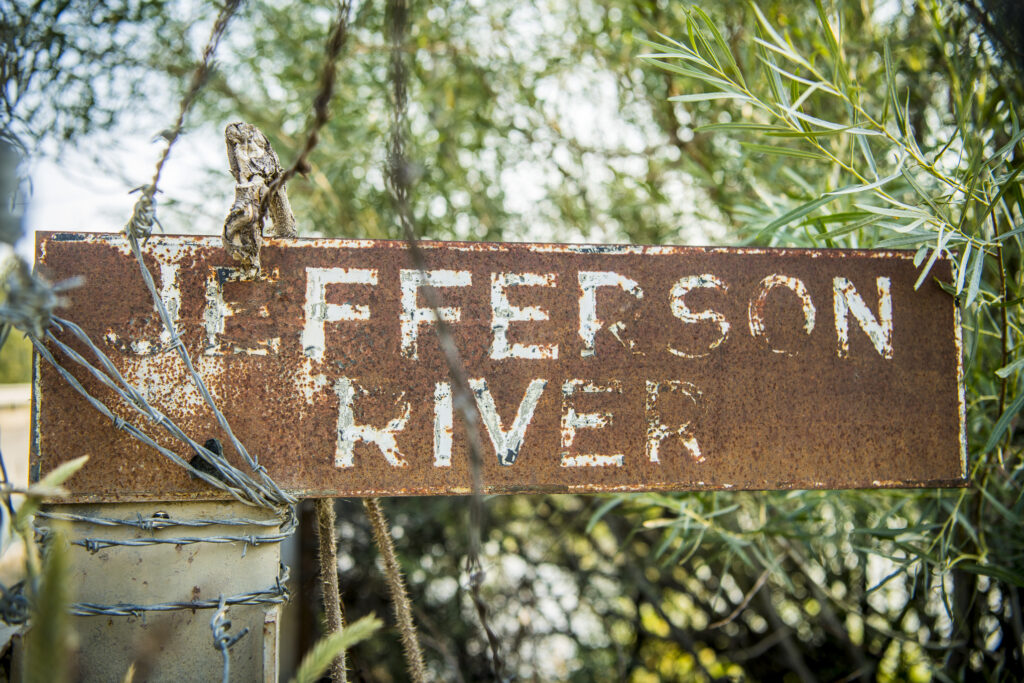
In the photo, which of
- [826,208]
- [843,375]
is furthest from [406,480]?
[826,208]

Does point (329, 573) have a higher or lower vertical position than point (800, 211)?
lower

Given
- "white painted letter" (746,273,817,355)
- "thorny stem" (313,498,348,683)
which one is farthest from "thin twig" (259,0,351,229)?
"white painted letter" (746,273,817,355)

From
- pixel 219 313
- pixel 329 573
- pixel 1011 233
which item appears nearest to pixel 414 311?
pixel 219 313

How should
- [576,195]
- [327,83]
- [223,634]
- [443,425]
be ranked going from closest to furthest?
[327,83]
[223,634]
[443,425]
[576,195]

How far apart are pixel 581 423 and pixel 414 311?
0.24 m

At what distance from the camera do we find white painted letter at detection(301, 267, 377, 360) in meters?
0.78

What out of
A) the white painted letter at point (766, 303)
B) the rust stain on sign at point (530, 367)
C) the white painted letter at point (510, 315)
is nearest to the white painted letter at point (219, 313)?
the rust stain on sign at point (530, 367)

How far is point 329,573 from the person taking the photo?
80 cm

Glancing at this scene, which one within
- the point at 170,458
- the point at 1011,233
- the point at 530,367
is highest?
the point at 1011,233

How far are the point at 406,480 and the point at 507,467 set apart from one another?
0.12 m

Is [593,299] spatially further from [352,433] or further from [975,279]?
[975,279]

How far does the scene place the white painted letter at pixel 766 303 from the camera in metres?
0.86

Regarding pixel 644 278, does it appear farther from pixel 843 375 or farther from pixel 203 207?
pixel 203 207

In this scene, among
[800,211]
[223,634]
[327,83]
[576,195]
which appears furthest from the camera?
[576,195]
